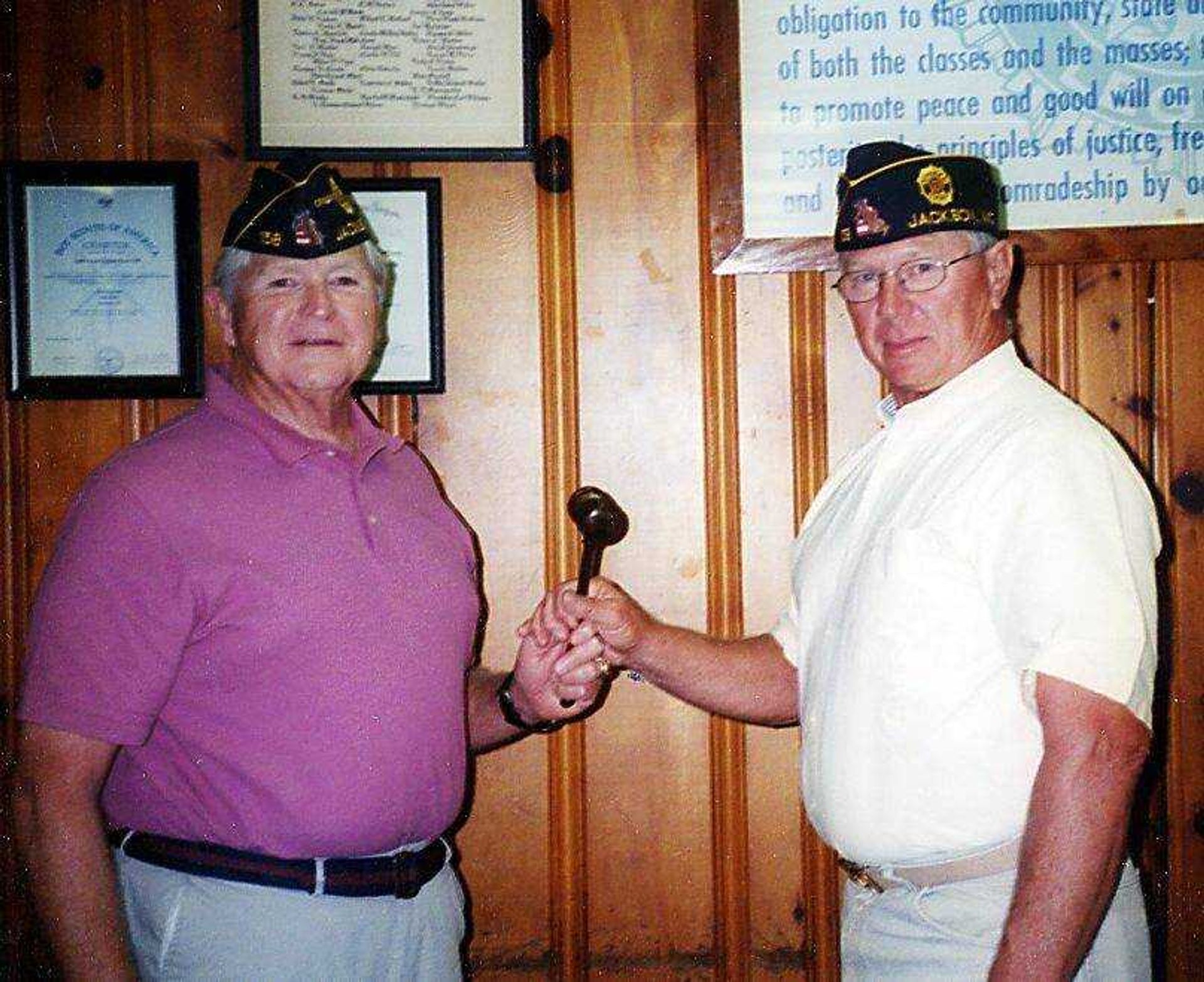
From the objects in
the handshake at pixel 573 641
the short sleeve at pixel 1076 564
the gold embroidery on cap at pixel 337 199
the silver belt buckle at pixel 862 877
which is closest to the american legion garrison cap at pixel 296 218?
the gold embroidery on cap at pixel 337 199

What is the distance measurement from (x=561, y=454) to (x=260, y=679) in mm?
728

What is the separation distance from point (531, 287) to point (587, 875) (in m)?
1.11

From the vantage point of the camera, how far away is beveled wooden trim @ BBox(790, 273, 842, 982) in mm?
1795

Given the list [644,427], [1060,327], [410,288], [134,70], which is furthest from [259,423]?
[1060,327]

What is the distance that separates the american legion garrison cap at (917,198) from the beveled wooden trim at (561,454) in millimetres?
578

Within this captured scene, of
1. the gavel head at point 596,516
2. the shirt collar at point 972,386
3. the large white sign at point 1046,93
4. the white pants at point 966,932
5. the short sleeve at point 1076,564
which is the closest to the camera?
the short sleeve at point 1076,564

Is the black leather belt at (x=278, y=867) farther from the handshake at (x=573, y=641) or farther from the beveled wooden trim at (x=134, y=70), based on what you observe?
the beveled wooden trim at (x=134, y=70)

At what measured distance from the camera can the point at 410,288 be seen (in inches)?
69.9

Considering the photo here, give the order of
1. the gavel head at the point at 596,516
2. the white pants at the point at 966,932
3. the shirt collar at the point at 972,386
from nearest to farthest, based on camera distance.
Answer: the white pants at the point at 966,932 → the shirt collar at the point at 972,386 → the gavel head at the point at 596,516

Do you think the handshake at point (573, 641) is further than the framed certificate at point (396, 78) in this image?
No

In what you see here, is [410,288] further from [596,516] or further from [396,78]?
[596,516]

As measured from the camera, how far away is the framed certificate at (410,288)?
177 centimetres

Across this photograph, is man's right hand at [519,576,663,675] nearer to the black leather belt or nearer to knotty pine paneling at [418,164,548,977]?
knotty pine paneling at [418,164,548,977]
